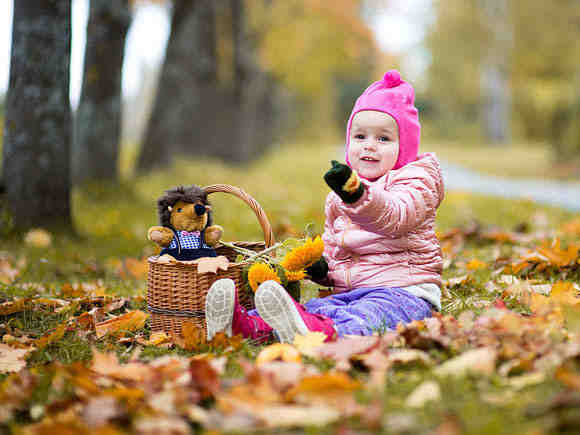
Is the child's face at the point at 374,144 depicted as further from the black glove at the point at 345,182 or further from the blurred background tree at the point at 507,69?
the blurred background tree at the point at 507,69

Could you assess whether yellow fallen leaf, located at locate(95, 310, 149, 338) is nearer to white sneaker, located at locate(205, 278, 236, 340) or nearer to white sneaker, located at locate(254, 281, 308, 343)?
white sneaker, located at locate(205, 278, 236, 340)

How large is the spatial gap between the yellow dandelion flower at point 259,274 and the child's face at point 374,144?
683mm

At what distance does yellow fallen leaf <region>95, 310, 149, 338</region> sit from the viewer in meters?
2.65

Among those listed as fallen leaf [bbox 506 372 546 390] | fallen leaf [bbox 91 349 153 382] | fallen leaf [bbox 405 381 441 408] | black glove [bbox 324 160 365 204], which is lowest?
fallen leaf [bbox 91 349 153 382]

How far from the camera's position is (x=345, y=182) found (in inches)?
89.0

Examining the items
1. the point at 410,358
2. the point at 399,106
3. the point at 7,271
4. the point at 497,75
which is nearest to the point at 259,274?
the point at 410,358

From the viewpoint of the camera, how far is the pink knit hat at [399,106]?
2.76m

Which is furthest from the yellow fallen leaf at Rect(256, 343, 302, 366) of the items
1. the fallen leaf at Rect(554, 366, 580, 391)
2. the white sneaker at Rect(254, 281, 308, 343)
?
the fallen leaf at Rect(554, 366, 580, 391)

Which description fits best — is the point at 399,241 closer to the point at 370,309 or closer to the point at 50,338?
the point at 370,309

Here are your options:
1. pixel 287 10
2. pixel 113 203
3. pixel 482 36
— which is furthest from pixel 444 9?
pixel 113 203

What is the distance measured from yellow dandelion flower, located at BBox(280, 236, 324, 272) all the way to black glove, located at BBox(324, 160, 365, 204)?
35 centimetres

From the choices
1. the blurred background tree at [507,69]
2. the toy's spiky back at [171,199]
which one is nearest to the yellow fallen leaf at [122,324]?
the toy's spiky back at [171,199]

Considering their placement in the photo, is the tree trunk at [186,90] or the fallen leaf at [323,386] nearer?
the fallen leaf at [323,386]

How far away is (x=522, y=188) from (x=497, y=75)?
2293 cm
